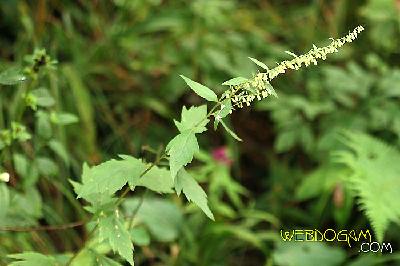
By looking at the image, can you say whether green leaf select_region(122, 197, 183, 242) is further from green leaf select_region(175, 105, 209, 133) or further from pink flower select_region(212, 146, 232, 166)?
green leaf select_region(175, 105, 209, 133)

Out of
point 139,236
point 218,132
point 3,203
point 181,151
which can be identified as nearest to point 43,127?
point 3,203

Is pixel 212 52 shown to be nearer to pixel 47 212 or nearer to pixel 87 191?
pixel 47 212

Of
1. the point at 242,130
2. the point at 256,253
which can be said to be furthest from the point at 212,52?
the point at 256,253

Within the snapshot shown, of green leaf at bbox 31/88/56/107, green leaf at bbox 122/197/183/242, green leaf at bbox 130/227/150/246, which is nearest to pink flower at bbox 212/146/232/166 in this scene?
green leaf at bbox 122/197/183/242

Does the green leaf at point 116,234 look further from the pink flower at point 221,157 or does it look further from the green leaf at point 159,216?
the pink flower at point 221,157

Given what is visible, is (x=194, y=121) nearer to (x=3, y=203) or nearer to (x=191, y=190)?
(x=191, y=190)

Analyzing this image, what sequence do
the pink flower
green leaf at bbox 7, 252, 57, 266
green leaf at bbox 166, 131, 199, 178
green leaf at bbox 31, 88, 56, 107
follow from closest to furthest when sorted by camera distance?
1. green leaf at bbox 166, 131, 199, 178
2. green leaf at bbox 7, 252, 57, 266
3. green leaf at bbox 31, 88, 56, 107
4. the pink flower
